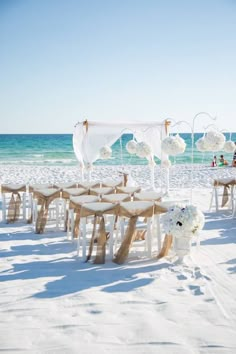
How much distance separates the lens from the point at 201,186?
13.8 metres

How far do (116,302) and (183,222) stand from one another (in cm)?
152

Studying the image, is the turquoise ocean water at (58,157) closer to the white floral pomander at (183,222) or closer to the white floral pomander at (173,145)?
the white floral pomander at (173,145)

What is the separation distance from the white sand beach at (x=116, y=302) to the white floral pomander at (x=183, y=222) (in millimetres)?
446

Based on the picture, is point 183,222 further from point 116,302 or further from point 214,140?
point 214,140

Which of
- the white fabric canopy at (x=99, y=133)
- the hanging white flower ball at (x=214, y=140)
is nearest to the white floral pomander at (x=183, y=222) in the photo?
the hanging white flower ball at (x=214, y=140)

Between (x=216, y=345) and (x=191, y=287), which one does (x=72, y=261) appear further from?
(x=216, y=345)

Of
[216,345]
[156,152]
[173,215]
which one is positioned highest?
[156,152]

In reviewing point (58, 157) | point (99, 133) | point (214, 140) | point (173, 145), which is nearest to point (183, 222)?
point (214, 140)

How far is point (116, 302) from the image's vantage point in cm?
382

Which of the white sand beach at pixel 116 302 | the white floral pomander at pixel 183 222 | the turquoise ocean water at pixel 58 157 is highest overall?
the turquoise ocean water at pixel 58 157

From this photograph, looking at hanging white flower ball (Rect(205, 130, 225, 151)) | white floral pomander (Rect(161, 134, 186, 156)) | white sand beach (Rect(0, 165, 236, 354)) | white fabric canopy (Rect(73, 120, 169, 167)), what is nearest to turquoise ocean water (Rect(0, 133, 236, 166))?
white fabric canopy (Rect(73, 120, 169, 167))

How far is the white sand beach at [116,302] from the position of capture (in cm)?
303

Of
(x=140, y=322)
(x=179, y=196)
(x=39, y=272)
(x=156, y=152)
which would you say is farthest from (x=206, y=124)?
(x=140, y=322)

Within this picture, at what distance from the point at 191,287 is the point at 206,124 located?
464cm
